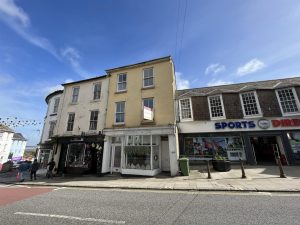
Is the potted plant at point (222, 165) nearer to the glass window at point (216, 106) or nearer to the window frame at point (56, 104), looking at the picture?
the glass window at point (216, 106)

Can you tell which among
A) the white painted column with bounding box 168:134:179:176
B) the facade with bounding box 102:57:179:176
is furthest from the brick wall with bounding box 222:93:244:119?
the white painted column with bounding box 168:134:179:176

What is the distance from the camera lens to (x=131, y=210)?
5.27m

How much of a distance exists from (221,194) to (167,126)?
6116 mm

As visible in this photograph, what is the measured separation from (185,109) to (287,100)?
8.96 m

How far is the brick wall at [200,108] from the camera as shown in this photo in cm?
1532

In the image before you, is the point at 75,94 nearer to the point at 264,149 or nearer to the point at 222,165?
the point at 222,165

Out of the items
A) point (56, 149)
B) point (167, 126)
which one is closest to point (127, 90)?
point (167, 126)

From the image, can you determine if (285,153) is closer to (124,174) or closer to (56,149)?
(124,174)

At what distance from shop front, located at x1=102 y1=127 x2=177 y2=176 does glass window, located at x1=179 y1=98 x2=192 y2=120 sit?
12.2 ft

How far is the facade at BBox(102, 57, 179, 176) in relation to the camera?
12.3 meters

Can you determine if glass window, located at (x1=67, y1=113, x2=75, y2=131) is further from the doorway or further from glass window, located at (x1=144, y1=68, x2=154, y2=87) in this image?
the doorway

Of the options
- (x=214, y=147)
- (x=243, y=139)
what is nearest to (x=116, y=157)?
(x=214, y=147)

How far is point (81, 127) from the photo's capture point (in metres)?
15.2

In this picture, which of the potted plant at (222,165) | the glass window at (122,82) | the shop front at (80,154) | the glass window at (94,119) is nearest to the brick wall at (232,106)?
the potted plant at (222,165)
